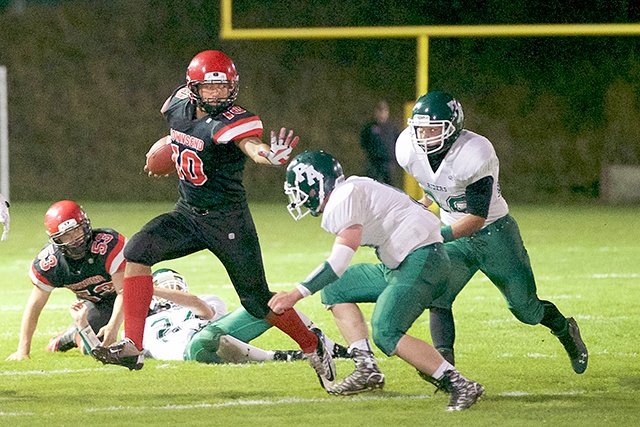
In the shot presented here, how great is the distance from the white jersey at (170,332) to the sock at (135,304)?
2.31 feet

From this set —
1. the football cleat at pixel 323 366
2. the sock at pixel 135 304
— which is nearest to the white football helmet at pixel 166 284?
the sock at pixel 135 304

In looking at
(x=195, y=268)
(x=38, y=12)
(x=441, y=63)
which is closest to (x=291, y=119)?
(x=441, y=63)

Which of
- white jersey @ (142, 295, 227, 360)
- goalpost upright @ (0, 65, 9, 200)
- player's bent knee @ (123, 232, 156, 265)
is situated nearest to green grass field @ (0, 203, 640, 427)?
white jersey @ (142, 295, 227, 360)

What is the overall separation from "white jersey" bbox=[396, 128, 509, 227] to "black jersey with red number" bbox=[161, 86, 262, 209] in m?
0.77

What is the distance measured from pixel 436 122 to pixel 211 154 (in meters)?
1.05

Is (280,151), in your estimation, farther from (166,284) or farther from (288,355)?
(166,284)

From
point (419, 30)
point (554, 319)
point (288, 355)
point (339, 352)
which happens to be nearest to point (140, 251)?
point (288, 355)

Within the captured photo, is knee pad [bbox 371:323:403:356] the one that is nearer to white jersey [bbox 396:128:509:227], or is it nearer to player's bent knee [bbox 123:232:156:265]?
white jersey [bbox 396:128:509:227]

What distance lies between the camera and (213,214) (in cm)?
538

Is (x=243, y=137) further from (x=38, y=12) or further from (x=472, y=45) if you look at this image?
(x=38, y=12)

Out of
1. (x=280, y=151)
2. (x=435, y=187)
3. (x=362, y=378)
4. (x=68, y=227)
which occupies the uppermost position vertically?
(x=280, y=151)

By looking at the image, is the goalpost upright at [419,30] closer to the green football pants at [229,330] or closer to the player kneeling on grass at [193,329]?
the player kneeling on grass at [193,329]

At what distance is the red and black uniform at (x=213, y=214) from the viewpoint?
5.30 m

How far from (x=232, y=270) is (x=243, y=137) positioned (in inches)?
24.1
